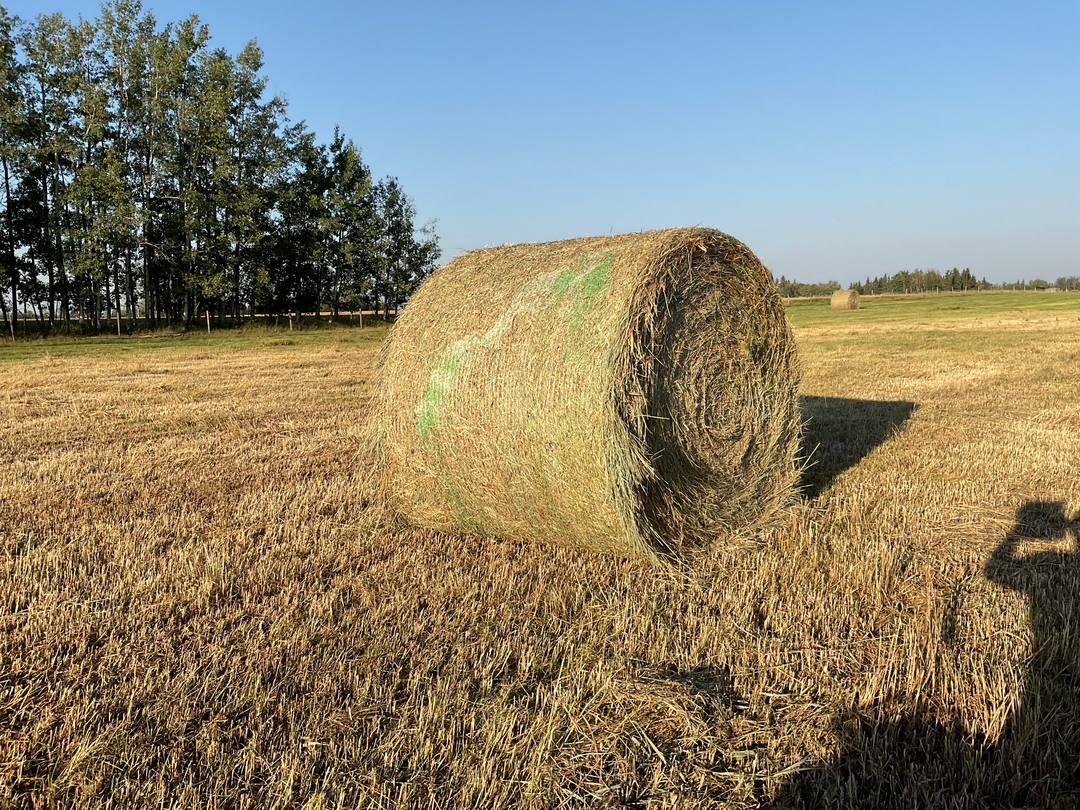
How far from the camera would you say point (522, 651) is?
3502 mm

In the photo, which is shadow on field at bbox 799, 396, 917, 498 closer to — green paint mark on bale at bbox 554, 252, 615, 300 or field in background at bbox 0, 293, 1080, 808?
field in background at bbox 0, 293, 1080, 808

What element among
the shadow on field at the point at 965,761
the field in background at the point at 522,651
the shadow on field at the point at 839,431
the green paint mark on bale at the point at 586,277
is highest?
the green paint mark on bale at the point at 586,277

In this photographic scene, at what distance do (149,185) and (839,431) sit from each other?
36.3 m

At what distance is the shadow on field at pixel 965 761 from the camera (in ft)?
8.31

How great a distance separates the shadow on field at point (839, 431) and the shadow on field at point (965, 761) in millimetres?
2932

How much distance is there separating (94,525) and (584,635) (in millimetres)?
3783

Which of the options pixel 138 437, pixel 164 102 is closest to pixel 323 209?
pixel 164 102

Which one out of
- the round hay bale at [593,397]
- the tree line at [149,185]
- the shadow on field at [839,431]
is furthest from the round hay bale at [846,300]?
the round hay bale at [593,397]

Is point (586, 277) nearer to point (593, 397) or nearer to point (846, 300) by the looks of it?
point (593, 397)

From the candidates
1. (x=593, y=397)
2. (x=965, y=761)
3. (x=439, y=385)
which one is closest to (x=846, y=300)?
(x=439, y=385)

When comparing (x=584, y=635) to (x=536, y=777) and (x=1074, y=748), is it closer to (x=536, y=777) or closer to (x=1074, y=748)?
(x=536, y=777)

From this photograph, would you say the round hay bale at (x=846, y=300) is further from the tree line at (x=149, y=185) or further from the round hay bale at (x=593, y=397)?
the round hay bale at (x=593, y=397)

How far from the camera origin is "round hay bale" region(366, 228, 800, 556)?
15.6 feet

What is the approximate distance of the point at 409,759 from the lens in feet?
8.85
